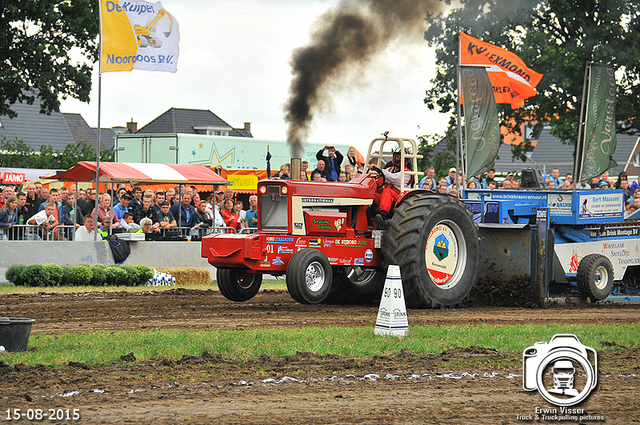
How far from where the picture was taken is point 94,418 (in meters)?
5.22

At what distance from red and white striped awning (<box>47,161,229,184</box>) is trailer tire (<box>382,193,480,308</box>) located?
8158 mm

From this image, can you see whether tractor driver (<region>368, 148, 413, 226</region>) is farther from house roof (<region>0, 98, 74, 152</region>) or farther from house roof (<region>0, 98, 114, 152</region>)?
house roof (<region>0, 98, 74, 152</region>)

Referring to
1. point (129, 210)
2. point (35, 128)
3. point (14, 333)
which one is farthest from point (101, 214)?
point (35, 128)

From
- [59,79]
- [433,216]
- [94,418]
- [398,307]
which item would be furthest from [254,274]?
[59,79]

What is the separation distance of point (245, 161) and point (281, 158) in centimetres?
139

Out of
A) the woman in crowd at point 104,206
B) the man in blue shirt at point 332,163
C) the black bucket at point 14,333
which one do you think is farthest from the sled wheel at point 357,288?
the woman in crowd at point 104,206

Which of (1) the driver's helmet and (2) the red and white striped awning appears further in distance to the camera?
(2) the red and white striped awning

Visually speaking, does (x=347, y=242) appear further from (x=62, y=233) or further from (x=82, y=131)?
(x=82, y=131)

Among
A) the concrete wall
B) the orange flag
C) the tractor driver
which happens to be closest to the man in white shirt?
the concrete wall

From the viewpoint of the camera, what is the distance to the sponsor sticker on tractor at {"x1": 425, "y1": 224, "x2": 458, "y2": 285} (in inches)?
462

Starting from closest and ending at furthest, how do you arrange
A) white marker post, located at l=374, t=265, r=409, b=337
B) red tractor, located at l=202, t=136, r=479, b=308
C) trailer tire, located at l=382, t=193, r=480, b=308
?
white marker post, located at l=374, t=265, r=409, b=337, red tractor, located at l=202, t=136, r=479, b=308, trailer tire, located at l=382, t=193, r=480, b=308

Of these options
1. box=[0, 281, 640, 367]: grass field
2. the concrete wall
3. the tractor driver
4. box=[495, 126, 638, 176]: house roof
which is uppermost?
box=[495, 126, 638, 176]: house roof

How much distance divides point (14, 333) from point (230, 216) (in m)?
11.8

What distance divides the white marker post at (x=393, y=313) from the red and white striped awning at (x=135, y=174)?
10309mm
